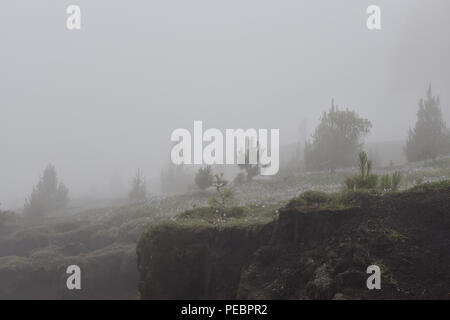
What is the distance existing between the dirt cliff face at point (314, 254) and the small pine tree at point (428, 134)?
110ft

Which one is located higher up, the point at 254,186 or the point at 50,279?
the point at 254,186

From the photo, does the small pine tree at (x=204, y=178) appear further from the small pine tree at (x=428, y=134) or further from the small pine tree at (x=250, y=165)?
the small pine tree at (x=428, y=134)

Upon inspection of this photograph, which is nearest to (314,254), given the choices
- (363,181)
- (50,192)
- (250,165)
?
(363,181)

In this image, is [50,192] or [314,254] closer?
[314,254]

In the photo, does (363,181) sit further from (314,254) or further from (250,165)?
(250,165)

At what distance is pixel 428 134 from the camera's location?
37.9 metres

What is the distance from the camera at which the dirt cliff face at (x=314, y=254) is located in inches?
247

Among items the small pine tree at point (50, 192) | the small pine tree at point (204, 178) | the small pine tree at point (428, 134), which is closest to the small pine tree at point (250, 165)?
the small pine tree at point (204, 178)

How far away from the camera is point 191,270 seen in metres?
8.85

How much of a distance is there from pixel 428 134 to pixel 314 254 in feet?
123

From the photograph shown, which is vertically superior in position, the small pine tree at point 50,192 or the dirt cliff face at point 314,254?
the dirt cliff face at point 314,254
